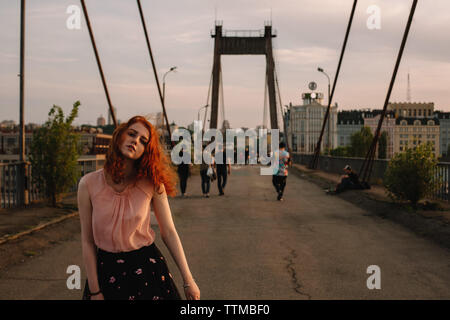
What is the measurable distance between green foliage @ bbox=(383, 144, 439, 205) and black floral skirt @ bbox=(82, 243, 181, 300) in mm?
10628

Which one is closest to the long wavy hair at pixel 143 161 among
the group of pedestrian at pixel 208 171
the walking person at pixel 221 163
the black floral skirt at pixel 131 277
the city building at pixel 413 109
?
the black floral skirt at pixel 131 277

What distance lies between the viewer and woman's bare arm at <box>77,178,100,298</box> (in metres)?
2.63

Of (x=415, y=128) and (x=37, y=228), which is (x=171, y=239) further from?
(x=415, y=128)

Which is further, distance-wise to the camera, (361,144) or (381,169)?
(361,144)

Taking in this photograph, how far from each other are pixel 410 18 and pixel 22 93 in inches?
379

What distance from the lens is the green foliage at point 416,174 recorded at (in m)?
12.2

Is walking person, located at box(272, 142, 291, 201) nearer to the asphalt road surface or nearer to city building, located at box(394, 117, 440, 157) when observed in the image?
the asphalt road surface

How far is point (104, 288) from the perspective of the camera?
2648mm

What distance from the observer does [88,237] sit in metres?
2.67

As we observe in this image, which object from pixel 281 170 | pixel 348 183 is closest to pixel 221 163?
pixel 281 170

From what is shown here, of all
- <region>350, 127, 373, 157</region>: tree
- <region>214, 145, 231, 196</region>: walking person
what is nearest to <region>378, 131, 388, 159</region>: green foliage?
<region>350, 127, 373, 157</region>: tree

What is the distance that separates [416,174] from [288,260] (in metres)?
6.35

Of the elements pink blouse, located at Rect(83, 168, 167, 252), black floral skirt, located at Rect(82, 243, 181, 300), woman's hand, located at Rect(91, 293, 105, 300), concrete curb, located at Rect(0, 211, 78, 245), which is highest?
A: pink blouse, located at Rect(83, 168, 167, 252)
